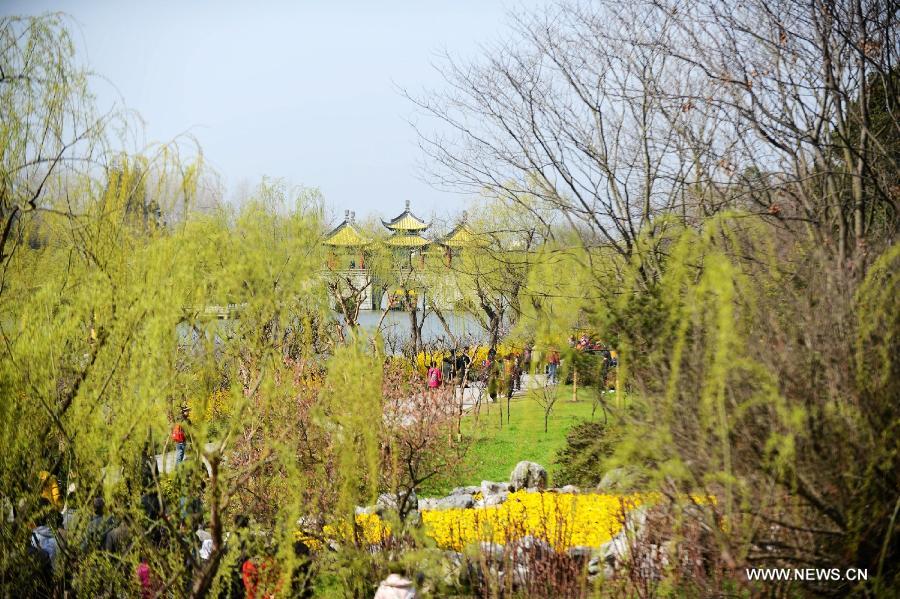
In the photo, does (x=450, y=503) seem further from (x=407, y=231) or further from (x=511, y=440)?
(x=407, y=231)

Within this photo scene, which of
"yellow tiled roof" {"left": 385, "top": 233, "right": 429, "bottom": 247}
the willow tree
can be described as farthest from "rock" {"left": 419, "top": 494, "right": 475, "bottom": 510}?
"yellow tiled roof" {"left": 385, "top": 233, "right": 429, "bottom": 247}

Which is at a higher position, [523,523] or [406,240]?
[406,240]

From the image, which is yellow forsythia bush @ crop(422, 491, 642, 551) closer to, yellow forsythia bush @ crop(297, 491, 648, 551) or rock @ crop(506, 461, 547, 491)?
yellow forsythia bush @ crop(297, 491, 648, 551)

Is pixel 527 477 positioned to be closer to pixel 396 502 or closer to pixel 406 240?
pixel 396 502

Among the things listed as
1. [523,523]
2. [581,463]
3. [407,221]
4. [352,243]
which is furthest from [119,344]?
[407,221]

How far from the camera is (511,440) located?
12.9 meters

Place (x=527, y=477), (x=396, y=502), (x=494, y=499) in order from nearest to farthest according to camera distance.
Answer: (x=396, y=502) < (x=494, y=499) < (x=527, y=477)

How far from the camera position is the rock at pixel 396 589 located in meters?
4.41

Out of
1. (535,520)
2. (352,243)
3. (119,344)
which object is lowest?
(535,520)

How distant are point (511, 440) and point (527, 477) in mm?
3532

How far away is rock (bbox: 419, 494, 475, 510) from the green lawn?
128 centimetres

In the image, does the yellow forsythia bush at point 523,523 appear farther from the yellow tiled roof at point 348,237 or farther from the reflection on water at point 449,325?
the yellow tiled roof at point 348,237

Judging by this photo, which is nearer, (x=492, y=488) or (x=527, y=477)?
(x=527, y=477)

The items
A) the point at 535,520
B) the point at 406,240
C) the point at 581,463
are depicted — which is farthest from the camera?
the point at 406,240
